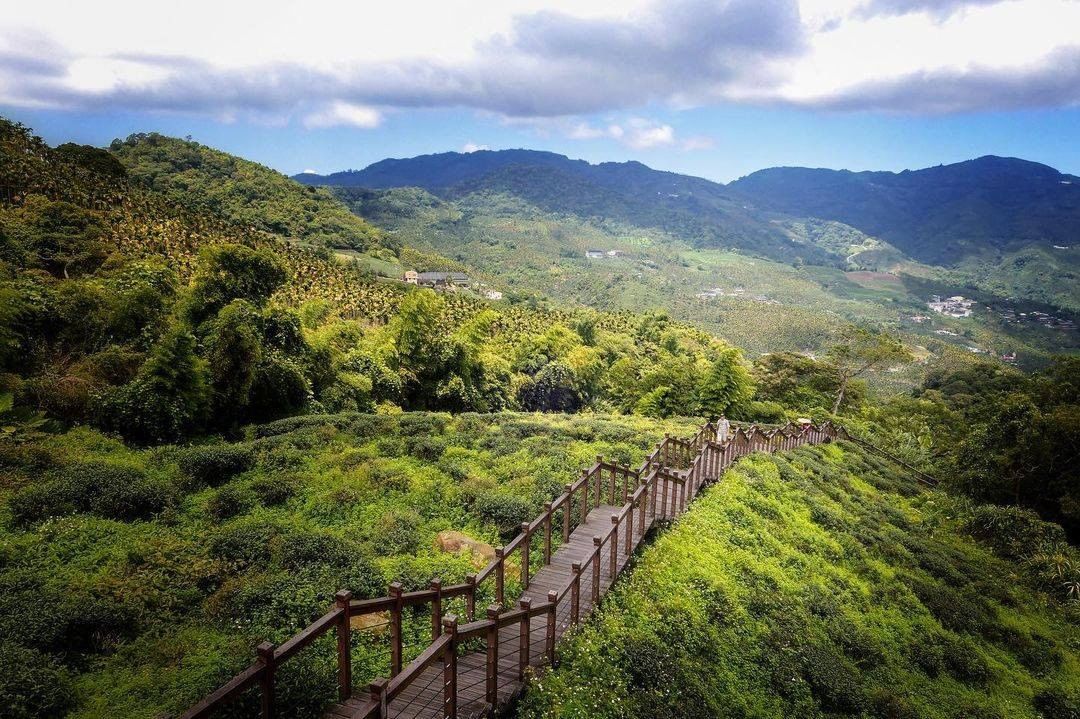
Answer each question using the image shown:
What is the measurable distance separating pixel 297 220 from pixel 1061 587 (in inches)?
3299

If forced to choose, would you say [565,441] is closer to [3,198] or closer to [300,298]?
[300,298]

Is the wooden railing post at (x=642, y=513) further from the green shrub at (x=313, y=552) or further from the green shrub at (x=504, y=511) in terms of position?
the green shrub at (x=313, y=552)

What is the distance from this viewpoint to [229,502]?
11.5m

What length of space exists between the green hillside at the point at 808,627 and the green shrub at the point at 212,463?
908 cm

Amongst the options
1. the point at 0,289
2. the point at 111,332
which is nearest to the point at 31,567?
the point at 0,289

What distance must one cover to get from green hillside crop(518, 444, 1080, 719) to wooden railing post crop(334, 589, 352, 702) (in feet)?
6.68

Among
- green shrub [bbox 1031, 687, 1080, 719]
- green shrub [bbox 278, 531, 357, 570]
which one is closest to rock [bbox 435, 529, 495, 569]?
green shrub [bbox 278, 531, 357, 570]

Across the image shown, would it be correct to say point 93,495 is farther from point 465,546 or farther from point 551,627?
point 551,627

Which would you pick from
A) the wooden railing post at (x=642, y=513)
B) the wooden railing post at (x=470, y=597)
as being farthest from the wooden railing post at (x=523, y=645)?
the wooden railing post at (x=642, y=513)

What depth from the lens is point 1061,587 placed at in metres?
16.5

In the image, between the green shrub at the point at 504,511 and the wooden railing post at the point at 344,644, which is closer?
the wooden railing post at the point at 344,644

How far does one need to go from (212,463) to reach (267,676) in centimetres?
940

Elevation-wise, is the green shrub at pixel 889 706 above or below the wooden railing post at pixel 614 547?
below

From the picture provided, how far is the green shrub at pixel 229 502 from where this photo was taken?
37.3 ft
